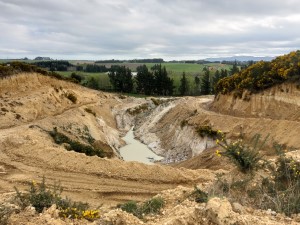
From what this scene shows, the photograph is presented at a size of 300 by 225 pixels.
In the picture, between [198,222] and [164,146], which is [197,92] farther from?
[198,222]

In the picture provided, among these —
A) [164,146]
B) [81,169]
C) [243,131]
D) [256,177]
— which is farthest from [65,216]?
[164,146]

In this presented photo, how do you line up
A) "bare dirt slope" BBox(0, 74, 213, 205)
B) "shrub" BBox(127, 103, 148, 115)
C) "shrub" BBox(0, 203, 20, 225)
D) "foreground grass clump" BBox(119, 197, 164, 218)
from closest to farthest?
"shrub" BBox(0, 203, 20, 225), "foreground grass clump" BBox(119, 197, 164, 218), "bare dirt slope" BBox(0, 74, 213, 205), "shrub" BBox(127, 103, 148, 115)

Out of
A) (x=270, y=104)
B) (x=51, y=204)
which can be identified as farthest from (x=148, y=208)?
(x=270, y=104)

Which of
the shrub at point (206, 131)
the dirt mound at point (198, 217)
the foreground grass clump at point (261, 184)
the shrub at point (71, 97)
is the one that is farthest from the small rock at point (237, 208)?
A: the shrub at point (71, 97)

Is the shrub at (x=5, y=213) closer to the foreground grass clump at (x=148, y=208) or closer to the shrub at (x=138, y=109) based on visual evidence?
the foreground grass clump at (x=148, y=208)

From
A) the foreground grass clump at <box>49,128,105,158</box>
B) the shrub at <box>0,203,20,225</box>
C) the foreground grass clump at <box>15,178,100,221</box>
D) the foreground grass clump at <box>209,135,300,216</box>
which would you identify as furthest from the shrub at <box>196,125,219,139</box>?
the shrub at <box>0,203,20,225</box>

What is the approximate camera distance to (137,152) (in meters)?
41.4

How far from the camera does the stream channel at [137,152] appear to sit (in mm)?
38000

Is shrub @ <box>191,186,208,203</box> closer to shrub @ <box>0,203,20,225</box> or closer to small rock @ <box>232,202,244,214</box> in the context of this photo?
small rock @ <box>232,202,244,214</box>

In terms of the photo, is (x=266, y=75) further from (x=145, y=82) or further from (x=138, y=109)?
(x=145, y=82)

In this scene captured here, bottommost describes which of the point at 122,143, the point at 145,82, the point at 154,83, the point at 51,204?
the point at 122,143

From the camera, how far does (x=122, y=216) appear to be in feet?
23.7

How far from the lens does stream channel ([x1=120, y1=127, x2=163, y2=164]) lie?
125 ft

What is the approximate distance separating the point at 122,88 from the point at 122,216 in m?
87.5
